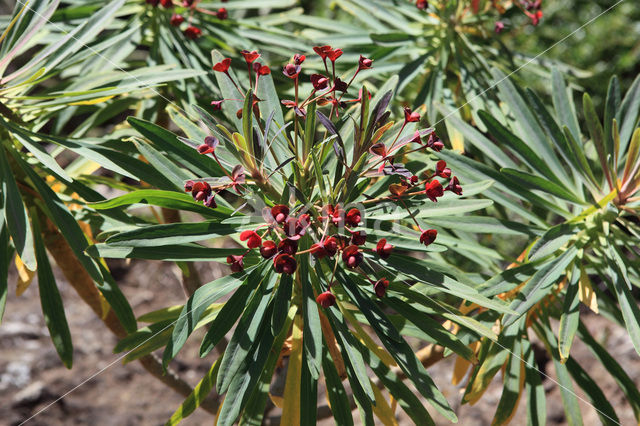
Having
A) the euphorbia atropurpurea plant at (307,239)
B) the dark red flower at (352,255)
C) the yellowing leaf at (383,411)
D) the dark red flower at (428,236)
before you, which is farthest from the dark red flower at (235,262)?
the yellowing leaf at (383,411)

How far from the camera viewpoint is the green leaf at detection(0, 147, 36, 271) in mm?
963

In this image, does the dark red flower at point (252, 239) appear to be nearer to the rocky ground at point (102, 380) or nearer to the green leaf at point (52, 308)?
the green leaf at point (52, 308)

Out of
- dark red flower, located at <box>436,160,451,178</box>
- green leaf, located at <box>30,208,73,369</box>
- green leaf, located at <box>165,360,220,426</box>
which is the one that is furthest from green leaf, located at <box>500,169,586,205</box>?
green leaf, located at <box>30,208,73,369</box>

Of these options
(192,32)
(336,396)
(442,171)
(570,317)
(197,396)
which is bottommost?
(570,317)

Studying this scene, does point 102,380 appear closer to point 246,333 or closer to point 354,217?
point 246,333

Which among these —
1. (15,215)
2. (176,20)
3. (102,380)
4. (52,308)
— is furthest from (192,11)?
(102,380)

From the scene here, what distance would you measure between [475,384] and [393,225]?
16.2 inches

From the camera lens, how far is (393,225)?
0.91m

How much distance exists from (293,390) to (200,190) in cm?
43

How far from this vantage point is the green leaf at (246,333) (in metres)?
0.84

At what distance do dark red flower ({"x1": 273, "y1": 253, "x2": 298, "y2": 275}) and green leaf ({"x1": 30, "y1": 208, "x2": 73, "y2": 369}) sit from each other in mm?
570

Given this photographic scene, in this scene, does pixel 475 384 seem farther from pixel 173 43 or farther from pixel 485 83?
pixel 173 43

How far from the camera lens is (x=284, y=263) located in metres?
0.76

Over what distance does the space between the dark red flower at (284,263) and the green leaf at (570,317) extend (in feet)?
1.70
